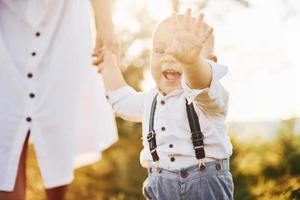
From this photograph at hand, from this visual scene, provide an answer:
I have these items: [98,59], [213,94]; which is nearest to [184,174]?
[213,94]

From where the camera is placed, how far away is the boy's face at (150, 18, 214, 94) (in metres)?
2.72

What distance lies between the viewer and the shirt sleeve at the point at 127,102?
299cm

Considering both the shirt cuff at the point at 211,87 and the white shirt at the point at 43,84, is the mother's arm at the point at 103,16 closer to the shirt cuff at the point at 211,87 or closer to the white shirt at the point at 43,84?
the white shirt at the point at 43,84

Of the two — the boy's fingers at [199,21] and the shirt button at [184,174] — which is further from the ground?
the boy's fingers at [199,21]

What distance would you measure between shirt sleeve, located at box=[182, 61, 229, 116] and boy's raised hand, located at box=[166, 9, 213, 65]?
0.19 m

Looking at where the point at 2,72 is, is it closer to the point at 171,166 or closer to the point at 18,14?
the point at 18,14

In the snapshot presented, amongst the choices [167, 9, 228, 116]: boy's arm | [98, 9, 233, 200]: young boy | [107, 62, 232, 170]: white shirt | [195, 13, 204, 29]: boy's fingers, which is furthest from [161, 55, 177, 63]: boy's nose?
[195, 13, 204, 29]: boy's fingers

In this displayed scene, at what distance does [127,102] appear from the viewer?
3027 millimetres

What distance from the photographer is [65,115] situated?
2.72 metres

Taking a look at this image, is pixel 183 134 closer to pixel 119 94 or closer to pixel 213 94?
pixel 213 94

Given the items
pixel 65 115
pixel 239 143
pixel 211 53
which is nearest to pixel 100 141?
pixel 65 115

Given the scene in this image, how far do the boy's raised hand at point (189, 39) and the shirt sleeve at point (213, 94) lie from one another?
7.5 inches

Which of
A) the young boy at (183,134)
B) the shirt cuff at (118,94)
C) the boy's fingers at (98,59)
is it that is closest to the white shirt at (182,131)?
the young boy at (183,134)

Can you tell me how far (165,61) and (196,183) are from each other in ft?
1.78
